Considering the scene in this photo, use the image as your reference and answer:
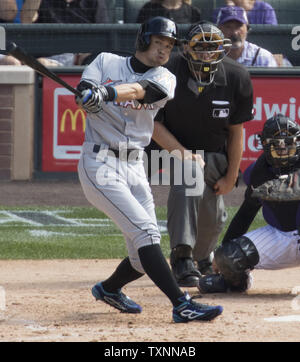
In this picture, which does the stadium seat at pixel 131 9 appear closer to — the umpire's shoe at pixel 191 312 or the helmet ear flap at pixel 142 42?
the helmet ear flap at pixel 142 42

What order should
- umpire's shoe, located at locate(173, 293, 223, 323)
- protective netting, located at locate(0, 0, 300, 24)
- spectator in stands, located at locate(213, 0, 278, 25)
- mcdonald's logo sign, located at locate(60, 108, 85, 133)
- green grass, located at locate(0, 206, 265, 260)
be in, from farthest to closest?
protective netting, located at locate(0, 0, 300, 24)
spectator in stands, located at locate(213, 0, 278, 25)
mcdonald's logo sign, located at locate(60, 108, 85, 133)
green grass, located at locate(0, 206, 265, 260)
umpire's shoe, located at locate(173, 293, 223, 323)

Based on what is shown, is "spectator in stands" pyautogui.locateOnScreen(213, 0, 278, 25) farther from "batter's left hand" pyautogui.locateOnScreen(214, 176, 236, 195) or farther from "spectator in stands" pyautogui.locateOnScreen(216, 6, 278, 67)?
"batter's left hand" pyautogui.locateOnScreen(214, 176, 236, 195)

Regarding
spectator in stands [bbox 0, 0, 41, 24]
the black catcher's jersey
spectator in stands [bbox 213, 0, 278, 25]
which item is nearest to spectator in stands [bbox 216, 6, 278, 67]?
spectator in stands [bbox 213, 0, 278, 25]

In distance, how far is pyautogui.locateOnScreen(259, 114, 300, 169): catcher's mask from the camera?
5098 millimetres

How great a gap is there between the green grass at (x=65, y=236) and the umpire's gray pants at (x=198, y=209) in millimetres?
932

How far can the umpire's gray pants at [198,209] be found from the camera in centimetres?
550

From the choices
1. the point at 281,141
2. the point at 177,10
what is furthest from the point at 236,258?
the point at 177,10

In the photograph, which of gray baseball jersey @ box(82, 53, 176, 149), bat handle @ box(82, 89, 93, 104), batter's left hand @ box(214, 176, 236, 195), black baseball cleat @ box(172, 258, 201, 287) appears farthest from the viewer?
batter's left hand @ box(214, 176, 236, 195)

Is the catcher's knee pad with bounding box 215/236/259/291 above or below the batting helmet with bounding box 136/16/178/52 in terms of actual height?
below

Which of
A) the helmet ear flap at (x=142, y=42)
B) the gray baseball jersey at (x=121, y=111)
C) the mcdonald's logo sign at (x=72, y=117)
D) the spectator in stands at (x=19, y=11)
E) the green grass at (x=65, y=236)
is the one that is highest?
the spectator in stands at (x=19, y=11)

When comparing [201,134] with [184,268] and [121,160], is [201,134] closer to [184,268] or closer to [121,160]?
[184,268]

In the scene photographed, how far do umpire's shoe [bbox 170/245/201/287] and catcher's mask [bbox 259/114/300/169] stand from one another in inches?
32.4

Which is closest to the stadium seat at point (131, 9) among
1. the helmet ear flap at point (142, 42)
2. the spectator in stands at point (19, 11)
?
the spectator in stands at point (19, 11)
